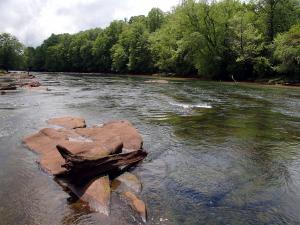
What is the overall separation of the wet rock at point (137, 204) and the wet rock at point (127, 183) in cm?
46

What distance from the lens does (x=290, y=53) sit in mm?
50094

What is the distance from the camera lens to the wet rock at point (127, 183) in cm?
1020

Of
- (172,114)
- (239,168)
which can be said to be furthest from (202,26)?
(239,168)

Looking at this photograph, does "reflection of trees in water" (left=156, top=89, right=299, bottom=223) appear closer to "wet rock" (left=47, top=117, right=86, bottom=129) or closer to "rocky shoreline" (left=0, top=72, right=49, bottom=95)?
"wet rock" (left=47, top=117, right=86, bottom=129)

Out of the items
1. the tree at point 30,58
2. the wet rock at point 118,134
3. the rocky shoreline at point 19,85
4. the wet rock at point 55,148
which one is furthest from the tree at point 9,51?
the wet rock at point 118,134

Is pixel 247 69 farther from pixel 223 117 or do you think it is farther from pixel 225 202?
pixel 225 202

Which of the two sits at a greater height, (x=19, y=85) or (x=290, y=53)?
(x=290, y=53)

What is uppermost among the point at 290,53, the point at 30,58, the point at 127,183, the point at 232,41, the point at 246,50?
the point at 232,41

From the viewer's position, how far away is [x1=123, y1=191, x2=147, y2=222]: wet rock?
853 cm

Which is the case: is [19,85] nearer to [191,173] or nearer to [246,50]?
[246,50]

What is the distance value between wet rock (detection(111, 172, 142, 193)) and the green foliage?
44886 millimetres

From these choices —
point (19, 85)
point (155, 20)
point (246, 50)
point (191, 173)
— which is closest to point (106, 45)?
point (155, 20)

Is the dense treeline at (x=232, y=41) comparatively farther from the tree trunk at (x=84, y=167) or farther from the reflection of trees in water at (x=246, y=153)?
the tree trunk at (x=84, y=167)

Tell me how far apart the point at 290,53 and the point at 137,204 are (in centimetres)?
4702
